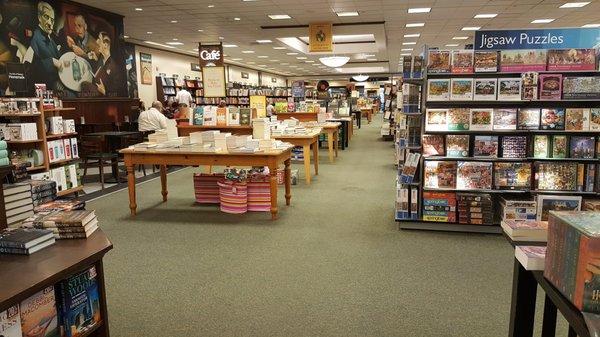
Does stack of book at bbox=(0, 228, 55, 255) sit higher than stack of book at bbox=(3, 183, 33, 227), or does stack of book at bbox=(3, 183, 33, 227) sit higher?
stack of book at bbox=(3, 183, 33, 227)

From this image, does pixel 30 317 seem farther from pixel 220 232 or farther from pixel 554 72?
pixel 554 72

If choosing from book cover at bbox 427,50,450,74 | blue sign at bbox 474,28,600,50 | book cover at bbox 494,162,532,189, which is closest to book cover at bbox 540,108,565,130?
book cover at bbox 494,162,532,189

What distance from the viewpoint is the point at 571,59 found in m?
4.40

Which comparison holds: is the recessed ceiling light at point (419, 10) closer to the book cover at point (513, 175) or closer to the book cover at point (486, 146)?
the book cover at point (486, 146)

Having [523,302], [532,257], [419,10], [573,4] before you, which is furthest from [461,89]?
[573,4]

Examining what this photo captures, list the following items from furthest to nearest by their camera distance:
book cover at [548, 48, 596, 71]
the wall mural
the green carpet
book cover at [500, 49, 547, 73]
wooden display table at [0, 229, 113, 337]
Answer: the wall mural → book cover at [500, 49, 547, 73] → book cover at [548, 48, 596, 71] → the green carpet → wooden display table at [0, 229, 113, 337]

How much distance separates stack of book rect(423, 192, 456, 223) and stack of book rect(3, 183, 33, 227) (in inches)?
151

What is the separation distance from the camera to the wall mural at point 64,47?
24.1 ft

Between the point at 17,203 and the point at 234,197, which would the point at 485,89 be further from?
the point at 17,203

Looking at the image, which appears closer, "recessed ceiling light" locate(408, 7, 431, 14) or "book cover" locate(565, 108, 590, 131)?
"book cover" locate(565, 108, 590, 131)

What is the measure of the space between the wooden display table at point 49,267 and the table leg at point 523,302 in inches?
70.9

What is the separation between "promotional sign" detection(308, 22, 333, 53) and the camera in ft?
37.9

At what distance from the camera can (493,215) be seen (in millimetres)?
4773

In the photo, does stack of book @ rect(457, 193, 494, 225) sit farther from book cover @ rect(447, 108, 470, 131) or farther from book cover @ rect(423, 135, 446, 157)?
book cover @ rect(447, 108, 470, 131)
